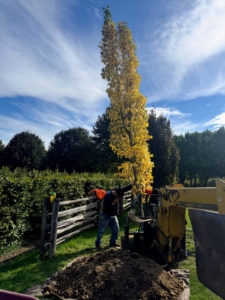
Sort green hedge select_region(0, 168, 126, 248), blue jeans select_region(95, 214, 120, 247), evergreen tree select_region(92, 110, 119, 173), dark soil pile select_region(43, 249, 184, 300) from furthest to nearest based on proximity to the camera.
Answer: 1. evergreen tree select_region(92, 110, 119, 173)
2. blue jeans select_region(95, 214, 120, 247)
3. green hedge select_region(0, 168, 126, 248)
4. dark soil pile select_region(43, 249, 184, 300)

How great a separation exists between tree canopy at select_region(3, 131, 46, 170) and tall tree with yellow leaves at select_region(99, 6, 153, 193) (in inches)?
1155

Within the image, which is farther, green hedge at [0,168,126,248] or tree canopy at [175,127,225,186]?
tree canopy at [175,127,225,186]

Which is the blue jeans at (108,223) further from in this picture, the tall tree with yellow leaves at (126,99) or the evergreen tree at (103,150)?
the evergreen tree at (103,150)

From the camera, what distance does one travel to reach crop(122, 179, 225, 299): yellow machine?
3232 mm

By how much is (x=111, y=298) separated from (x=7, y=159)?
3655 cm

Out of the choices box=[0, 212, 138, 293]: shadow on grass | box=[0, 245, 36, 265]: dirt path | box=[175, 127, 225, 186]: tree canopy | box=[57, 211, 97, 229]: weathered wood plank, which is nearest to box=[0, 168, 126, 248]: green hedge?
box=[0, 245, 36, 265]: dirt path

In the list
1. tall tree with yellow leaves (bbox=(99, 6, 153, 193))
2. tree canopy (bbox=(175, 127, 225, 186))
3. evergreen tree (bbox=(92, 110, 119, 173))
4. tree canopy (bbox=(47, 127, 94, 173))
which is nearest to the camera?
tall tree with yellow leaves (bbox=(99, 6, 153, 193))

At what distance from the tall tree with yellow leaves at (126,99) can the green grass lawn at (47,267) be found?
11.7ft

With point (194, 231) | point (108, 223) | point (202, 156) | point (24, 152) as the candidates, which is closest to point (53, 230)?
point (108, 223)

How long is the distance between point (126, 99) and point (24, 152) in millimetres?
31049

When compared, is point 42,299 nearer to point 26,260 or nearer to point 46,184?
point 26,260

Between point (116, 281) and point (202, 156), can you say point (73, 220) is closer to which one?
point (116, 281)

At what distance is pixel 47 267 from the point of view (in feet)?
19.5

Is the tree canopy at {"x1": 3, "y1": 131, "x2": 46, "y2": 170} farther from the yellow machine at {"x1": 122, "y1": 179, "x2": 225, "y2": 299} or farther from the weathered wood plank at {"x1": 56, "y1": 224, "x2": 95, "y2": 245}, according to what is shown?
the yellow machine at {"x1": 122, "y1": 179, "x2": 225, "y2": 299}
